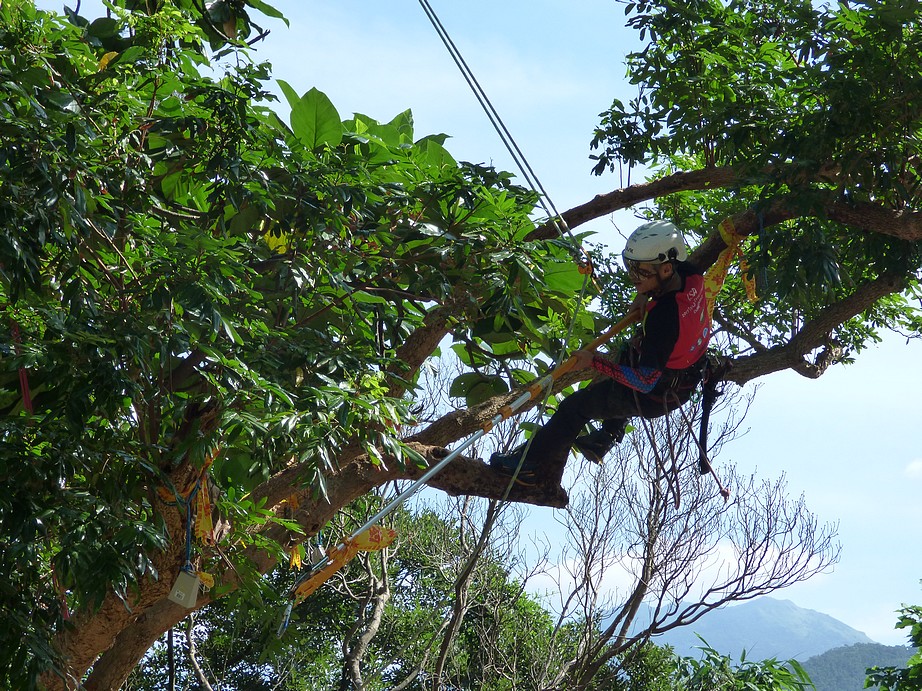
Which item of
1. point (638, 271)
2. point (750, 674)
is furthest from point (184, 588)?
point (750, 674)

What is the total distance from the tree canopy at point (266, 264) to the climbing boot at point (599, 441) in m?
0.36

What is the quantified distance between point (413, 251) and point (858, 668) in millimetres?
82175

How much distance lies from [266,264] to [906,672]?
21.7 ft

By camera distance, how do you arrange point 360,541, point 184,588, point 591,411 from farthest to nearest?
point 591,411
point 360,541
point 184,588

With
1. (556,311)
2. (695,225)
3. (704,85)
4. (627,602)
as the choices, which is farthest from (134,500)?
(627,602)

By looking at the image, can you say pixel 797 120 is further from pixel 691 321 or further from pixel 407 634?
pixel 407 634

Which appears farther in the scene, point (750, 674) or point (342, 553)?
point (750, 674)

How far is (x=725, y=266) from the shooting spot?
15.7ft

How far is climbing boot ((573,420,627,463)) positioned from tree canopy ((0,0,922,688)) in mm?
359

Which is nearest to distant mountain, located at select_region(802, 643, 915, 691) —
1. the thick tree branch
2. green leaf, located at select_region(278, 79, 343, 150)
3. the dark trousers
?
the thick tree branch

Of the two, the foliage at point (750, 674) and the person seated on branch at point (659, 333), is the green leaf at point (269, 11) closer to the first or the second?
the person seated on branch at point (659, 333)

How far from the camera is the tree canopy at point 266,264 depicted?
338cm

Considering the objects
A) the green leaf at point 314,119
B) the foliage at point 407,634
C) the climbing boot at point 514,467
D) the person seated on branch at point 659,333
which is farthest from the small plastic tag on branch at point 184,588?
the foliage at point 407,634

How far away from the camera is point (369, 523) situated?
12.4ft
